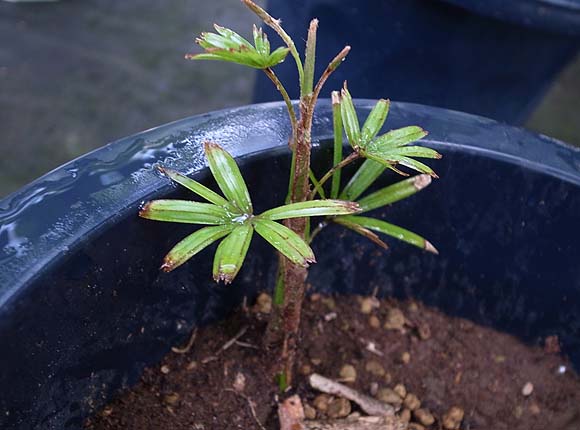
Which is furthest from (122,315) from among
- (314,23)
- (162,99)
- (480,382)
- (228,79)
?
(228,79)

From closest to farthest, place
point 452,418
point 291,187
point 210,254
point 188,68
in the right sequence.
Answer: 1. point 291,187
2. point 210,254
3. point 452,418
4. point 188,68

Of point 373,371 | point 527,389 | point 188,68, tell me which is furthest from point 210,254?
point 188,68

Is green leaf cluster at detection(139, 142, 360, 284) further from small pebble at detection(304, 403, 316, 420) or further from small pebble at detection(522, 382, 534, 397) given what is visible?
small pebble at detection(522, 382, 534, 397)

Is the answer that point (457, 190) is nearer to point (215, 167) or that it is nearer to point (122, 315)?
point (215, 167)

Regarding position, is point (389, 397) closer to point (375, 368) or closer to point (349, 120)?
point (375, 368)

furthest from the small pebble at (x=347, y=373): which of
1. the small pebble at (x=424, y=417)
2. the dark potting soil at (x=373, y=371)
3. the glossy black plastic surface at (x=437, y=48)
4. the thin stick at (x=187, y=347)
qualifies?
the glossy black plastic surface at (x=437, y=48)

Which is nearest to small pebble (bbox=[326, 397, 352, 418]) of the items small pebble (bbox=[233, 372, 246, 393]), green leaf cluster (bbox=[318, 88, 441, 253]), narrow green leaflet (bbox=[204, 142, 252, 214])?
small pebble (bbox=[233, 372, 246, 393])

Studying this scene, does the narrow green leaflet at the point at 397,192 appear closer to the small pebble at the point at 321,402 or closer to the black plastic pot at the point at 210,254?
the black plastic pot at the point at 210,254
